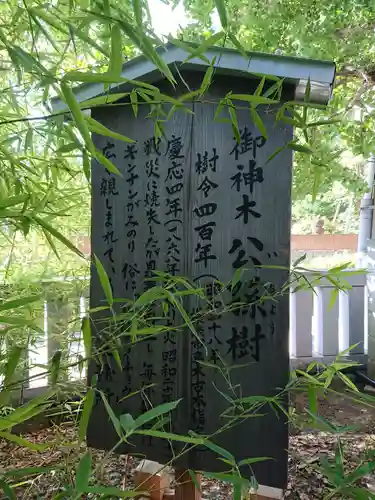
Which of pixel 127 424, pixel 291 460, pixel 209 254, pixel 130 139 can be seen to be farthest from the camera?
pixel 291 460

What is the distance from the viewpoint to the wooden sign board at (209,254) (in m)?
1.61

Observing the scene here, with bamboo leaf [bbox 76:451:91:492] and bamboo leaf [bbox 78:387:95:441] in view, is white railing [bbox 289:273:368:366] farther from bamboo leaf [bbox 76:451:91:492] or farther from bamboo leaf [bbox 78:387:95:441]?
bamboo leaf [bbox 76:451:91:492]

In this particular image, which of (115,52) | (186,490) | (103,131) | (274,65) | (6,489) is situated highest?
(274,65)

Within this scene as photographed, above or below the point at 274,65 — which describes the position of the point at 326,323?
below

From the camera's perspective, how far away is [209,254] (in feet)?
5.44

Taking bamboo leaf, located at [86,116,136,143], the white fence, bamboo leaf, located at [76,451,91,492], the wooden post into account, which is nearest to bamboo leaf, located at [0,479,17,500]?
bamboo leaf, located at [76,451,91,492]

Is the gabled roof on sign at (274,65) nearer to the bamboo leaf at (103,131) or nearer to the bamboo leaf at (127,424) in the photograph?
the bamboo leaf at (103,131)

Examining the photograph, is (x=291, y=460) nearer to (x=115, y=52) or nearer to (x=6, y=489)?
(x=6, y=489)

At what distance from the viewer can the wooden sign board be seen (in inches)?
63.4

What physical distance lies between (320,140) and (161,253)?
1.47m

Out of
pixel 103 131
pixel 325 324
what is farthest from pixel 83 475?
pixel 325 324

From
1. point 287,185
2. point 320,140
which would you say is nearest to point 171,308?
point 287,185

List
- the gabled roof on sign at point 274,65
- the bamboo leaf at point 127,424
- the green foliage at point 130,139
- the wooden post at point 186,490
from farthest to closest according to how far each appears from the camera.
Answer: the wooden post at point 186,490, the gabled roof on sign at point 274,65, the green foliage at point 130,139, the bamboo leaf at point 127,424

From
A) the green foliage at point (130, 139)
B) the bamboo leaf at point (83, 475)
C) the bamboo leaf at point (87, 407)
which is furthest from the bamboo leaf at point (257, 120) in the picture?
the bamboo leaf at point (83, 475)
